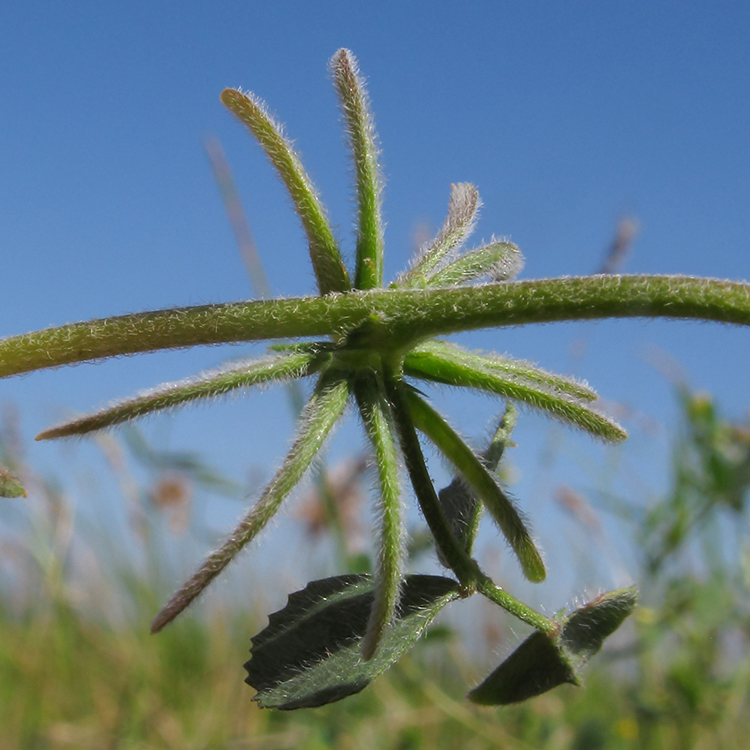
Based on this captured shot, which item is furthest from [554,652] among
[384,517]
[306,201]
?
[306,201]

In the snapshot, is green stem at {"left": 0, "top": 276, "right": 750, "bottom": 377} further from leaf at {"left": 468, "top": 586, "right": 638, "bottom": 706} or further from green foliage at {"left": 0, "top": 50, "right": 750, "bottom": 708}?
leaf at {"left": 468, "top": 586, "right": 638, "bottom": 706}

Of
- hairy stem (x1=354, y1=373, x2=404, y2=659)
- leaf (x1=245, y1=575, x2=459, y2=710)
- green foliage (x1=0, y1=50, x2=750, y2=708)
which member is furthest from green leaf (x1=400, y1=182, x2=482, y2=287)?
leaf (x1=245, y1=575, x2=459, y2=710)

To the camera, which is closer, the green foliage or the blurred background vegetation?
the green foliage

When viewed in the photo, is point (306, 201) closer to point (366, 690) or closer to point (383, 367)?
point (383, 367)

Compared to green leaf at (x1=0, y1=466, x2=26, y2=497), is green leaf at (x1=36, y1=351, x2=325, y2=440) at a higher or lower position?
higher

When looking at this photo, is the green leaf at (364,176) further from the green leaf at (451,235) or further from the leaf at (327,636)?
the leaf at (327,636)

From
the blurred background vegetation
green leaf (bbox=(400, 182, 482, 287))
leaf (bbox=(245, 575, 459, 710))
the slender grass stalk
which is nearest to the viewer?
the slender grass stalk

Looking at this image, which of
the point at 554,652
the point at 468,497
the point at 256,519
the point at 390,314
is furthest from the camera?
the point at 468,497

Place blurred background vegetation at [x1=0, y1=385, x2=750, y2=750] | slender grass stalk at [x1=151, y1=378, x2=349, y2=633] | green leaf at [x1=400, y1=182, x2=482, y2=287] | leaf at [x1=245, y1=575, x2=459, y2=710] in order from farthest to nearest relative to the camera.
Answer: blurred background vegetation at [x1=0, y1=385, x2=750, y2=750], green leaf at [x1=400, y1=182, x2=482, y2=287], leaf at [x1=245, y1=575, x2=459, y2=710], slender grass stalk at [x1=151, y1=378, x2=349, y2=633]
